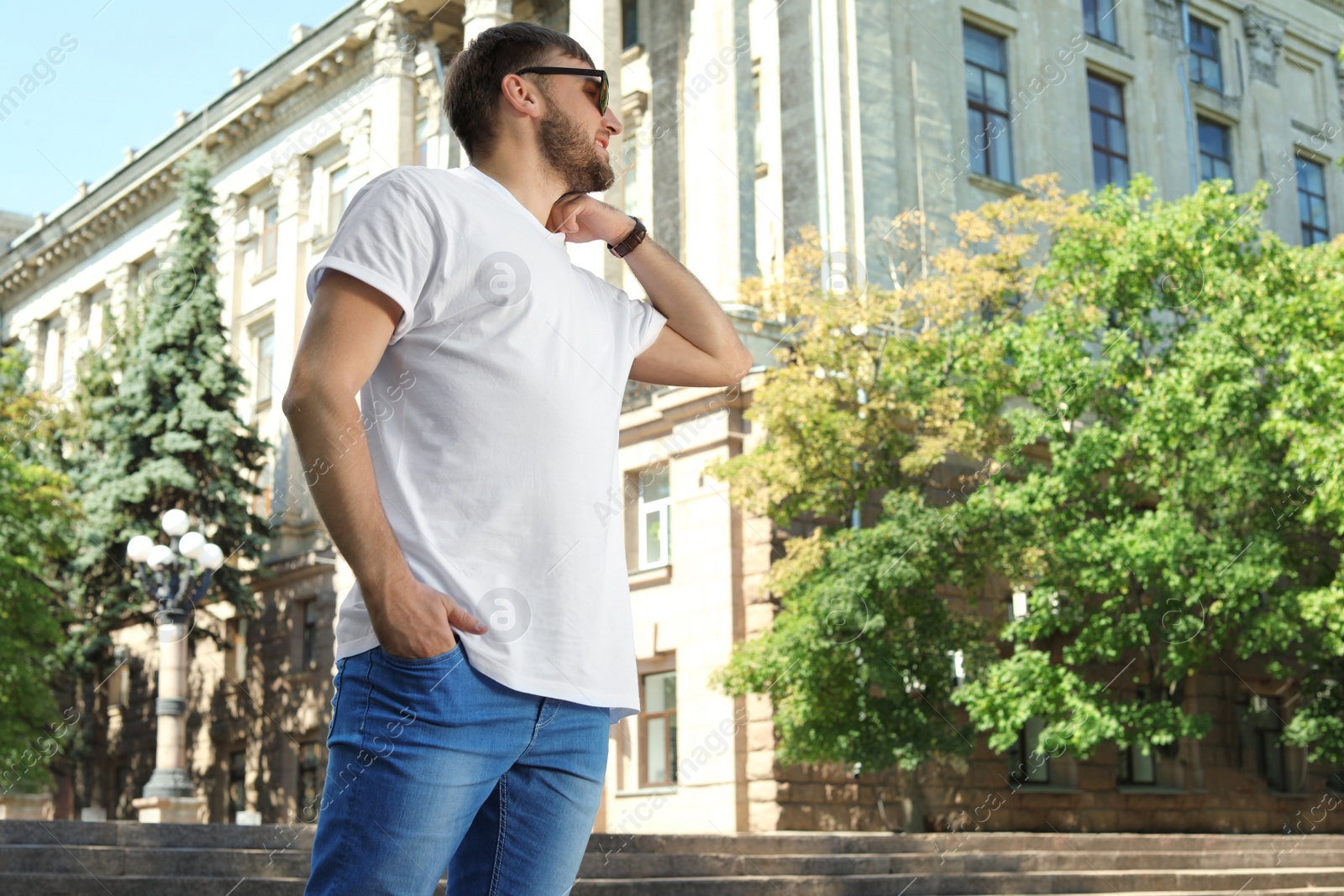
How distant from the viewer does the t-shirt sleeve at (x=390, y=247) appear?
187cm

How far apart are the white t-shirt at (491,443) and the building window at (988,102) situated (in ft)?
80.5

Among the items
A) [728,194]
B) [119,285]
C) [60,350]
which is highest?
[119,285]

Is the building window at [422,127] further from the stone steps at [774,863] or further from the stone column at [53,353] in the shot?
the stone column at [53,353]

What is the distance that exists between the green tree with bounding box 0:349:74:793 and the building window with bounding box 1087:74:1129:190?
19.6 metres

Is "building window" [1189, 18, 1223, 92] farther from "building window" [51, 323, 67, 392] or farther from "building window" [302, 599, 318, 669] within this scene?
"building window" [51, 323, 67, 392]

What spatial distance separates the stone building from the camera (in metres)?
21.0

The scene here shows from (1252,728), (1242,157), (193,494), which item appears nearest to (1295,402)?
(1252,728)

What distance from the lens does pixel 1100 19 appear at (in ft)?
95.2

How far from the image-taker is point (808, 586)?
18.0 m

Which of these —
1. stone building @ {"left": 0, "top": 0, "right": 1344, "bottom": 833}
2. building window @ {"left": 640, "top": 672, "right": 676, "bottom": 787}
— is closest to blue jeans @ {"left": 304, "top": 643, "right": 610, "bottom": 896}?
stone building @ {"left": 0, "top": 0, "right": 1344, "bottom": 833}

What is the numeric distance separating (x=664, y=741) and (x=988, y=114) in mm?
12589

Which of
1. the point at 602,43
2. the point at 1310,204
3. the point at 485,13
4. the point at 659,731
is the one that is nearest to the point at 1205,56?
the point at 1310,204

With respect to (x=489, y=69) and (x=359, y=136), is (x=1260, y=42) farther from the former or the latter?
(x=489, y=69)

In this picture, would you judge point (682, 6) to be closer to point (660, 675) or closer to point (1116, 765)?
point (660, 675)
